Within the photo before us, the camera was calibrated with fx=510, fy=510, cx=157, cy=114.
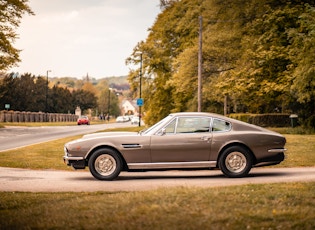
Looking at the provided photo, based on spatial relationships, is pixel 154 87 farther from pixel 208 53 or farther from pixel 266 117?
pixel 208 53

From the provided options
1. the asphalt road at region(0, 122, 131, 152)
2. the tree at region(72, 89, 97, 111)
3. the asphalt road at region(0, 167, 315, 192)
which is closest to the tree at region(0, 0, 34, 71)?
the asphalt road at region(0, 122, 131, 152)

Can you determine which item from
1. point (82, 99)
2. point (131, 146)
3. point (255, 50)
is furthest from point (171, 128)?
point (82, 99)

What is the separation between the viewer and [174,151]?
1183 centimetres

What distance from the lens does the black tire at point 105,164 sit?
11.7 m

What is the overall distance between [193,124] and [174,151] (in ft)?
2.73

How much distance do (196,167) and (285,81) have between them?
17472mm

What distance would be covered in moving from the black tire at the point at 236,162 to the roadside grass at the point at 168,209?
98.2 inches

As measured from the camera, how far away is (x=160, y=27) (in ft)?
163

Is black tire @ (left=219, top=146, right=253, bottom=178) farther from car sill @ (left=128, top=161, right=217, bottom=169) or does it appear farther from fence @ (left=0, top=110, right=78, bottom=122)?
fence @ (left=0, top=110, right=78, bottom=122)

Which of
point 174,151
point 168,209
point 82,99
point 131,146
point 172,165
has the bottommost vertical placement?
point 168,209

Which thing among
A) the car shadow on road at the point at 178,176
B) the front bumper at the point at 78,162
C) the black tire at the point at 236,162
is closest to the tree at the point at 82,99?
the car shadow on road at the point at 178,176

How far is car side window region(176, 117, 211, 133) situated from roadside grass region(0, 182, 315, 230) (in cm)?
291

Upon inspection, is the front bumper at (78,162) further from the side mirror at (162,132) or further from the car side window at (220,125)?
the car side window at (220,125)

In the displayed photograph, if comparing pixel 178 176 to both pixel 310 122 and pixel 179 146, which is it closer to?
pixel 179 146
